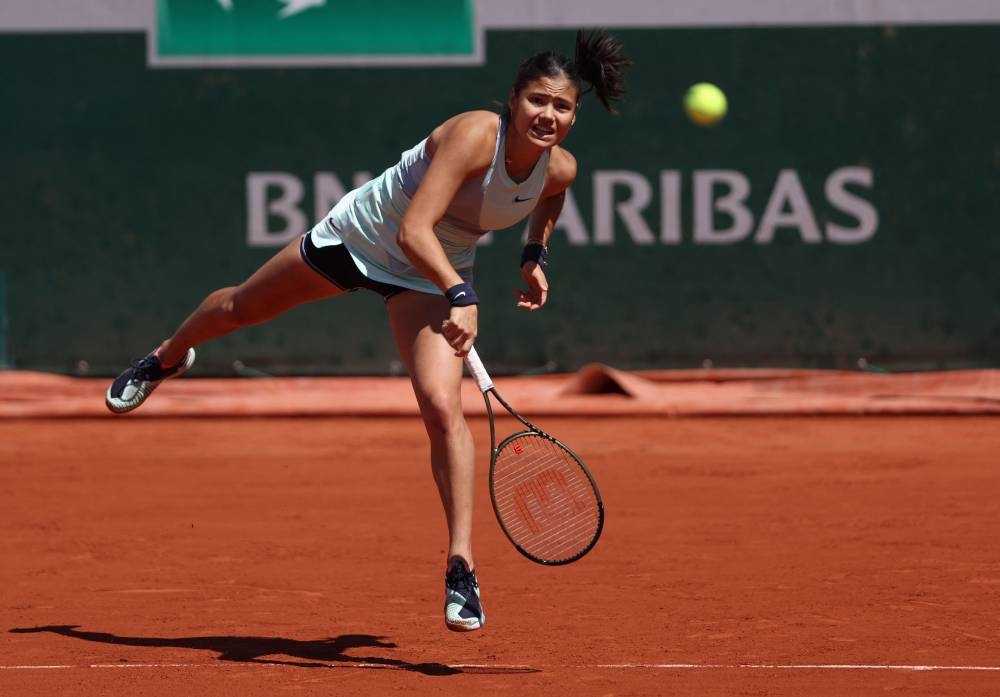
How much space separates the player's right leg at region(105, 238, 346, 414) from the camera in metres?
4.53

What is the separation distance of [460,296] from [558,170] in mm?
648

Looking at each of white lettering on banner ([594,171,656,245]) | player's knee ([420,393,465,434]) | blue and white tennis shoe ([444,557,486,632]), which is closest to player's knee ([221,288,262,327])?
player's knee ([420,393,465,434])

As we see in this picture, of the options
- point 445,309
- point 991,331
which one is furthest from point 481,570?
point 991,331

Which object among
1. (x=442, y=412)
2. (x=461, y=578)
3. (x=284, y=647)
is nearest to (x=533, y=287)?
(x=442, y=412)

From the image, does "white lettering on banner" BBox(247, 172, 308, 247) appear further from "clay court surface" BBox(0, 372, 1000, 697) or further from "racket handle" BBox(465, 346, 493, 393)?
"racket handle" BBox(465, 346, 493, 393)

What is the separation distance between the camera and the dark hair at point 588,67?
13.3 feet

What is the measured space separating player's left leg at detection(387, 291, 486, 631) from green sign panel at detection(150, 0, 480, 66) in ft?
20.6

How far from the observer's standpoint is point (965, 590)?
16.2 feet

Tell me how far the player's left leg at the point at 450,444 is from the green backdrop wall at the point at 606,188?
604cm

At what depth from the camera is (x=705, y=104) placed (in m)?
10.1

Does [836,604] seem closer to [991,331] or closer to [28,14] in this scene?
[991,331]

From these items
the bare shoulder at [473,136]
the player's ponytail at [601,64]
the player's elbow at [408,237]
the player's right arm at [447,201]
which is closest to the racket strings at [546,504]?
the player's right arm at [447,201]

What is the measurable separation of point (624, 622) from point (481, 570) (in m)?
0.90

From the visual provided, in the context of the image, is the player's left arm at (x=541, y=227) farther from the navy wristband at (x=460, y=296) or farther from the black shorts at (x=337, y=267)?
the navy wristband at (x=460, y=296)
